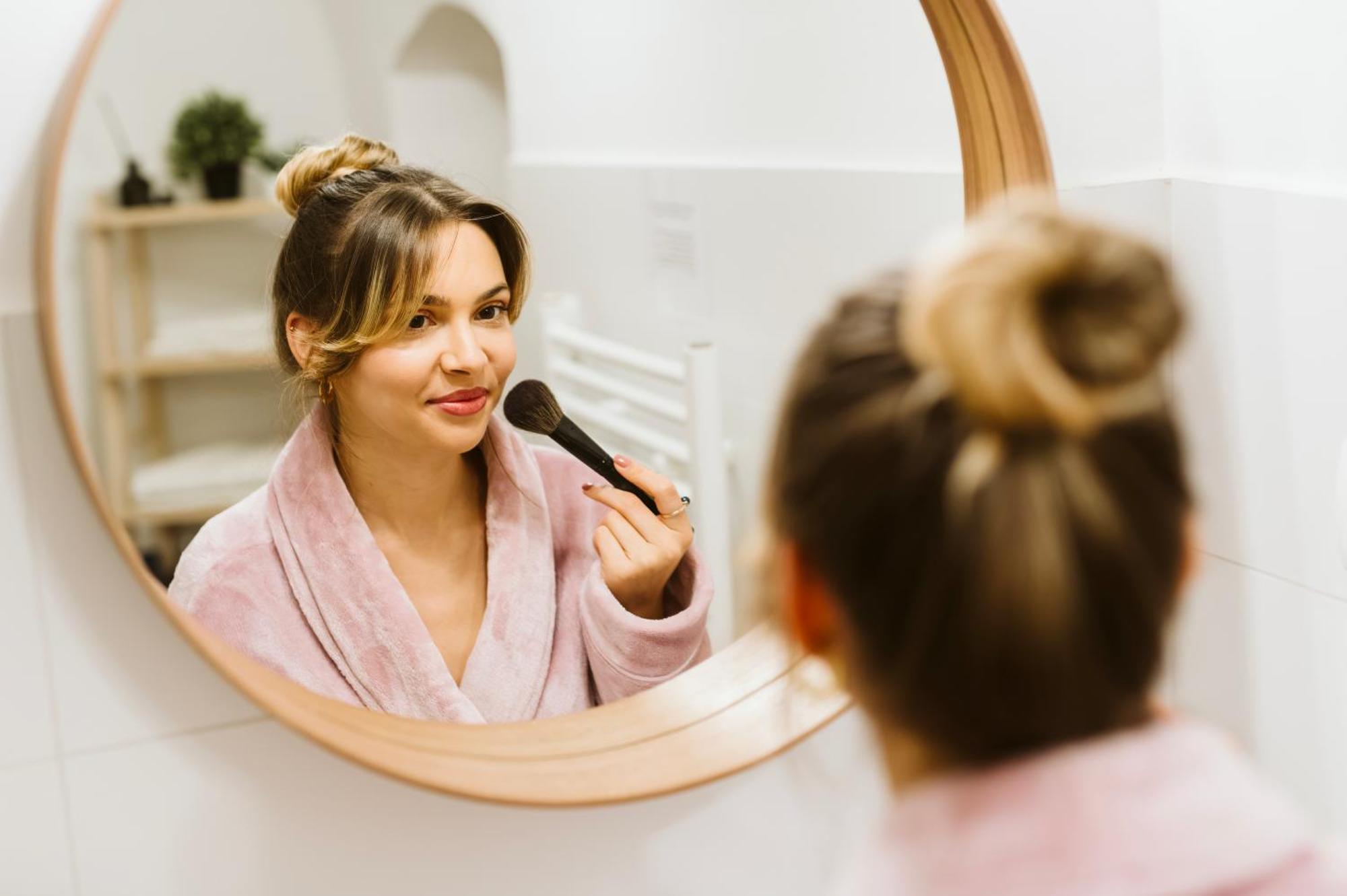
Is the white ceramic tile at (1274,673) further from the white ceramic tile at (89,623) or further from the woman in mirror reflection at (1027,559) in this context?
the white ceramic tile at (89,623)

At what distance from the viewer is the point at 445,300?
804 mm

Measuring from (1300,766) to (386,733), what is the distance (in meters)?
0.72

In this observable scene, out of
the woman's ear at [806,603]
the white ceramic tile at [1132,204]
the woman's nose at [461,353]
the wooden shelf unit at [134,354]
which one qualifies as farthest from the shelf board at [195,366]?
the white ceramic tile at [1132,204]

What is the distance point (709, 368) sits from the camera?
37.7 inches

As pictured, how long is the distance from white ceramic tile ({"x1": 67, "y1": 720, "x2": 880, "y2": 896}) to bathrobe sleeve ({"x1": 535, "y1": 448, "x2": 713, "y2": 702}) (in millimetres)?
89

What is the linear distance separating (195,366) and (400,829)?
12.8 inches

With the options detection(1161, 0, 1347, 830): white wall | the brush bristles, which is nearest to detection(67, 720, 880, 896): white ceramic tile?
the brush bristles

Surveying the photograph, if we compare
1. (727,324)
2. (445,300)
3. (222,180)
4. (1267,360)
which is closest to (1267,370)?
(1267,360)

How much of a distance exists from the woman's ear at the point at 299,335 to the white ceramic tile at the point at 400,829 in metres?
0.23

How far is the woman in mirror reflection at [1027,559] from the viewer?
1.48 feet

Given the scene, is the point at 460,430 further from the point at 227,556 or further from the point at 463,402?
the point at 227,556

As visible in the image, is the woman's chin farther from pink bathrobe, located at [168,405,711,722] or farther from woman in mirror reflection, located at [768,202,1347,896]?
woman in mirror reflection, located at [768,202,1347,896]

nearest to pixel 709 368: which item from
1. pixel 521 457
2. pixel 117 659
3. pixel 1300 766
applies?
pixel 521 457

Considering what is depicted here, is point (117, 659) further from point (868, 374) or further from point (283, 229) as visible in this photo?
point (868, 374)
